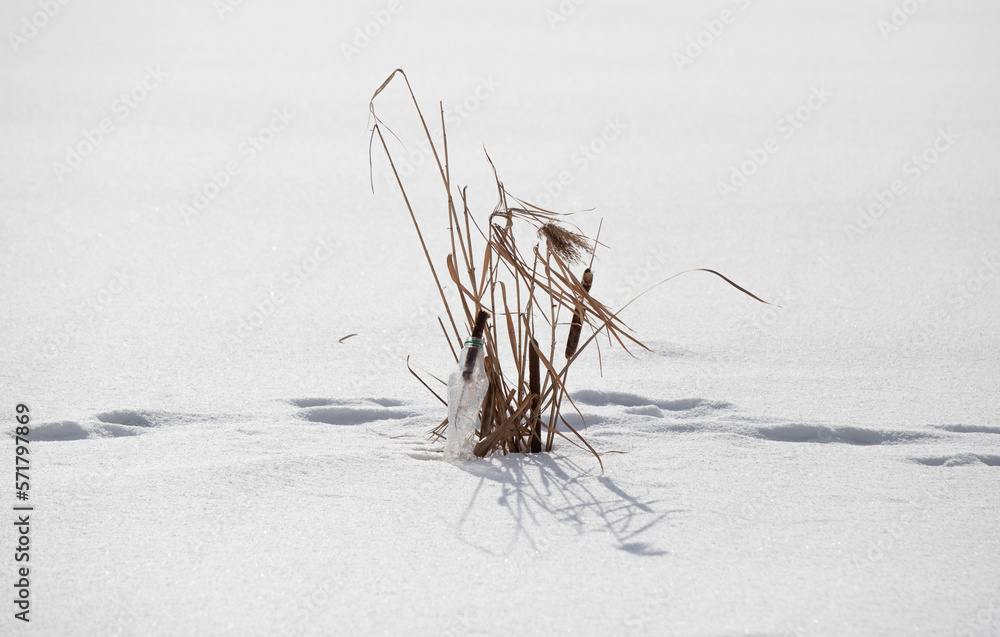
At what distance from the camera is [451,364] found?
1.89 m

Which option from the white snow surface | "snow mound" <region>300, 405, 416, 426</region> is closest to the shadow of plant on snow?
the white snow surface

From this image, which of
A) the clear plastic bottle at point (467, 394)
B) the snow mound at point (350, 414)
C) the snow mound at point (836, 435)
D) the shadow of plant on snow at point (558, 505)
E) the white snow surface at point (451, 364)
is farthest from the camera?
the snow mound at point (350, 414)

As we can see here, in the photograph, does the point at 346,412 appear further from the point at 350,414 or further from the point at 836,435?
the point at 836,435

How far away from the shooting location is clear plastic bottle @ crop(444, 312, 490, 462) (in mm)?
1262

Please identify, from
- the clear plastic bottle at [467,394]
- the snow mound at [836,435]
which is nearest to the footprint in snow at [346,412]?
the clear plastic bottle at [467,394]

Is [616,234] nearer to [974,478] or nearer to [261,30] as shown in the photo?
[974,478]

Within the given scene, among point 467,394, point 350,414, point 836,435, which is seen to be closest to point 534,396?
point 467,394

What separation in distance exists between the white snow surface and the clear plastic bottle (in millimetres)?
43

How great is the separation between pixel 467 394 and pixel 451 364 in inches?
24.6

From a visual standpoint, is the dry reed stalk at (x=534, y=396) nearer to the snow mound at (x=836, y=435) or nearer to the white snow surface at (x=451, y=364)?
the white snow surface at (x=451, y=364)

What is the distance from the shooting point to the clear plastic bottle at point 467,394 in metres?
1.26

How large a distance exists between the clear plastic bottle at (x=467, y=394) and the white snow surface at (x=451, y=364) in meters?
0.04

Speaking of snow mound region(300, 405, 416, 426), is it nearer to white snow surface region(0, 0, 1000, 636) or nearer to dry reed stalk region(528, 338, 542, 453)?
white snow surface region(0, 0, 1000, 636)

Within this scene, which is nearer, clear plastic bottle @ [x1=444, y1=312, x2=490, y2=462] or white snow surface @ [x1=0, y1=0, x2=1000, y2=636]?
white snow surface @ [x1=0, y1=0, x2=1000, y2=636]
